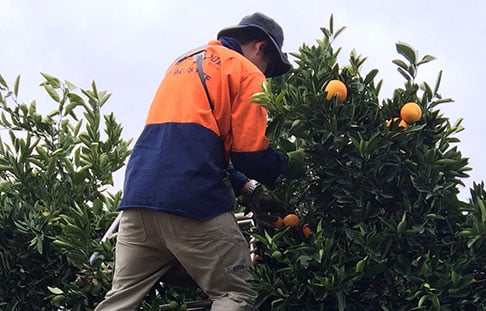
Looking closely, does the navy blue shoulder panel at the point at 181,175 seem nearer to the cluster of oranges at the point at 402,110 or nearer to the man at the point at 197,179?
the man at the point at 197,179

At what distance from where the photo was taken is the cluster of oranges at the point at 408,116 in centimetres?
357

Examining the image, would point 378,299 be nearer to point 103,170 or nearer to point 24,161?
point 103,170

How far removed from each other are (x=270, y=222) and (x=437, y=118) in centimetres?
88

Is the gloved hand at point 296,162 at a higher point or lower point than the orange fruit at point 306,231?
higher

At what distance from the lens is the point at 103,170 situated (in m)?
4.50

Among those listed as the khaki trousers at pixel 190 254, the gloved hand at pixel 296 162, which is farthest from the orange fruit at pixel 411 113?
the khaki trousers at pixel 190 254

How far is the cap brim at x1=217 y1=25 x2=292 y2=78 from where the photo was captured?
3.89m

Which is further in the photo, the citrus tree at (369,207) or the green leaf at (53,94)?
the green leaf at (53,94)

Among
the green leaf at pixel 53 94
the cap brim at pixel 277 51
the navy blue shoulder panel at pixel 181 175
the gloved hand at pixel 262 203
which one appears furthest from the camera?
the green leaf at pixel 53 94

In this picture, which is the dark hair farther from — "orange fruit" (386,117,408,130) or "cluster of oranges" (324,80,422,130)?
"orange fruit" (386,117,408,130)

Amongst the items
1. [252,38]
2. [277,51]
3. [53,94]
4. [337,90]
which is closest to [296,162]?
[337,90]

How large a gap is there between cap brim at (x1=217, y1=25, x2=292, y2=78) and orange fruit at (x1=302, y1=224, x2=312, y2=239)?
0.78 metres

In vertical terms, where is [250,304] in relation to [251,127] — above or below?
below

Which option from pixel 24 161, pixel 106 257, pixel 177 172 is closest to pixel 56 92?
pixel 24 161
